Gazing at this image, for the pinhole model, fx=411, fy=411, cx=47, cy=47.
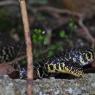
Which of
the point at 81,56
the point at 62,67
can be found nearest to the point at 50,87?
the point at 62,67

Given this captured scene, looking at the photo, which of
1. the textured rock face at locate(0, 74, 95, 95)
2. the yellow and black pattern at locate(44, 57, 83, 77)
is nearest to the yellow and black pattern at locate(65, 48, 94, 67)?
the yellow and black pattern at locate(44, 57, 83, 77)

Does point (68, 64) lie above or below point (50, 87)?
above

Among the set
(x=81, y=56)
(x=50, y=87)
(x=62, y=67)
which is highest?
(x=81, y=56)

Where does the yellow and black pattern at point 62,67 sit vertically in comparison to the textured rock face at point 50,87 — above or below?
above

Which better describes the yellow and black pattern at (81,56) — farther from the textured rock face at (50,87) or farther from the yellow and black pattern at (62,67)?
the textured rock face at (50,87)

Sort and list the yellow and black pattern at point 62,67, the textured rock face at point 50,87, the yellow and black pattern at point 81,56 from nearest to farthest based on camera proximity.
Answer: the textured rock face at point 50,87 < the yellow and black pattern at point 62,67 < the yellow and black pattern at point 81,56

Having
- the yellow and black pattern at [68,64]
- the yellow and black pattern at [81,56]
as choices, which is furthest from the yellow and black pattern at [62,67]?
the yellow and black pattern at [81,56]

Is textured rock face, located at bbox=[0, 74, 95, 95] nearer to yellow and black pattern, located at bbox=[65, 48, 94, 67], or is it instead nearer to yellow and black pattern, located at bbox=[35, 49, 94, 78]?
yellow and black pattern, located at bbox=[35, 49, 94, 78]

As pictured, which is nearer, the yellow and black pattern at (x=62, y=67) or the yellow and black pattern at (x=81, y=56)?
the yellow and black pattern at (x=62, y=67)

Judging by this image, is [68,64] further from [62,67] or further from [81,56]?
[81,56]

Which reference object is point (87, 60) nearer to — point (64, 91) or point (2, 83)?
point (64, 91)
